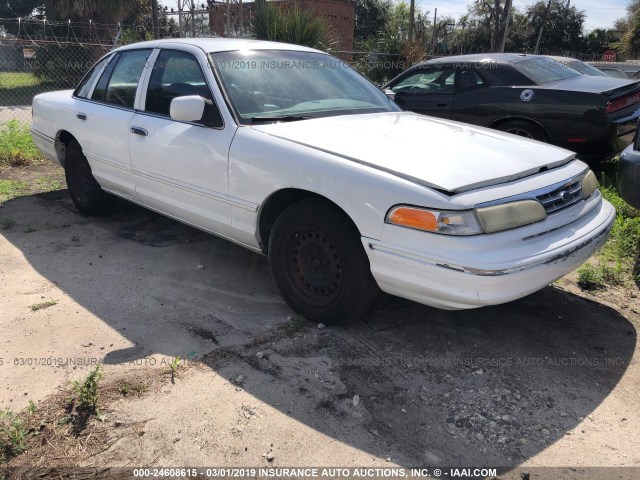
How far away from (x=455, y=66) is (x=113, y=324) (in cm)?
592

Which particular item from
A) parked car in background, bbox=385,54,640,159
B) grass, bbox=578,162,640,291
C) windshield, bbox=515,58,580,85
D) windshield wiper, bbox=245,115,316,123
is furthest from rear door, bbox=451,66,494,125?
windshield wiper, bbox=245,115,316,123

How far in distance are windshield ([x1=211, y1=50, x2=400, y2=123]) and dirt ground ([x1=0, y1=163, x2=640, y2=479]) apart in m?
1.32

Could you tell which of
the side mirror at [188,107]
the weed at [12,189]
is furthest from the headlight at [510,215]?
the weed at [12,189]

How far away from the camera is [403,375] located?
3021 millimetres

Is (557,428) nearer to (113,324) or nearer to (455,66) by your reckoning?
(113,324)

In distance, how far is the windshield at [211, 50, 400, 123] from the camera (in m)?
3.77

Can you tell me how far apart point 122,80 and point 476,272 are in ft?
12.0

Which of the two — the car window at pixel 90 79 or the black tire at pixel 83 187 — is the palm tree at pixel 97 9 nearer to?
the car window at pixel 90 79

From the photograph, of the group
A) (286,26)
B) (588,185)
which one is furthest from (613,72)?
(588,185)

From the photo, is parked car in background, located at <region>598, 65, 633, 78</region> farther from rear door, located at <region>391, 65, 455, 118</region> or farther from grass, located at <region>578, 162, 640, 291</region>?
grass, located at <region>578, 162, 640, 291</region>

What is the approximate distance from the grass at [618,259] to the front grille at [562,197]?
1.11 metres

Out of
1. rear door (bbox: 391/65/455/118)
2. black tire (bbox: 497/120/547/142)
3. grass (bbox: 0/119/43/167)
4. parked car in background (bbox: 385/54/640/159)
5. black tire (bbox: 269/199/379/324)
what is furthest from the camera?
grass (bbox: 0/119/43/167)

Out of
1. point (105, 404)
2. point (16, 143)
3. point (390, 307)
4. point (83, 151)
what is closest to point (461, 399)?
point (390, 307)

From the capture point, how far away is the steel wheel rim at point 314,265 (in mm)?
3246
